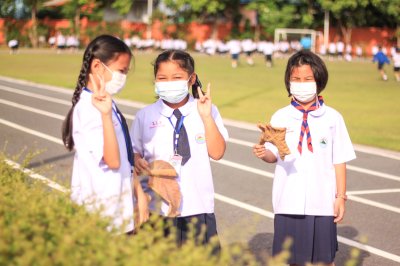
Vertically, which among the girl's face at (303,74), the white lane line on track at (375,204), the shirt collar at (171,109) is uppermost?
the girl's face at (303,74)

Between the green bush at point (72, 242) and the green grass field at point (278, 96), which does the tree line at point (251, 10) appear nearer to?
the green grass field at point (278, 96)

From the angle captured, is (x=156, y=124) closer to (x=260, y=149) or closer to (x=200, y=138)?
(x=200, y=138)

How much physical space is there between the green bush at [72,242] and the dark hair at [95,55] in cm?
68

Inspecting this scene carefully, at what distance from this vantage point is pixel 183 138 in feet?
15.5

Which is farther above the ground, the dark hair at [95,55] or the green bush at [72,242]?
the dark hair at [95,55]

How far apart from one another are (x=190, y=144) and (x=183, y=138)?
2.3 inches

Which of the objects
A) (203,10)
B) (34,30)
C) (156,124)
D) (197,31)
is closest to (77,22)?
(34,30)

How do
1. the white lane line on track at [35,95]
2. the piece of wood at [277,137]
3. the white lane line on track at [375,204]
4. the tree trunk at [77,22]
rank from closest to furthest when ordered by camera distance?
the piece of wood at [277,137]
the white lane line on track at [375,204]
the white lane line on track at [35,95]
the tree trunk at [77,22]

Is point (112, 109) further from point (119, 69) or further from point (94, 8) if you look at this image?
point (94, 8)

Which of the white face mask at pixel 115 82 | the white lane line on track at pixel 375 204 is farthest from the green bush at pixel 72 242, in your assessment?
the white lane line on track at pixel 375 204

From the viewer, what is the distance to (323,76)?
504 cm

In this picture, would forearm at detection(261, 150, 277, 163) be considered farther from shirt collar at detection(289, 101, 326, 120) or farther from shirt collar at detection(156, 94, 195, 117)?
shirt collar at detection(156, 94, 195, 117)

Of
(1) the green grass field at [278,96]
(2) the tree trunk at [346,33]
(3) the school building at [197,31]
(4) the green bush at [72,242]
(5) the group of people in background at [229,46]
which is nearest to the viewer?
(4) the green bush at [72,242]

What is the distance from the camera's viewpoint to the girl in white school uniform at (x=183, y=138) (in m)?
4.69
